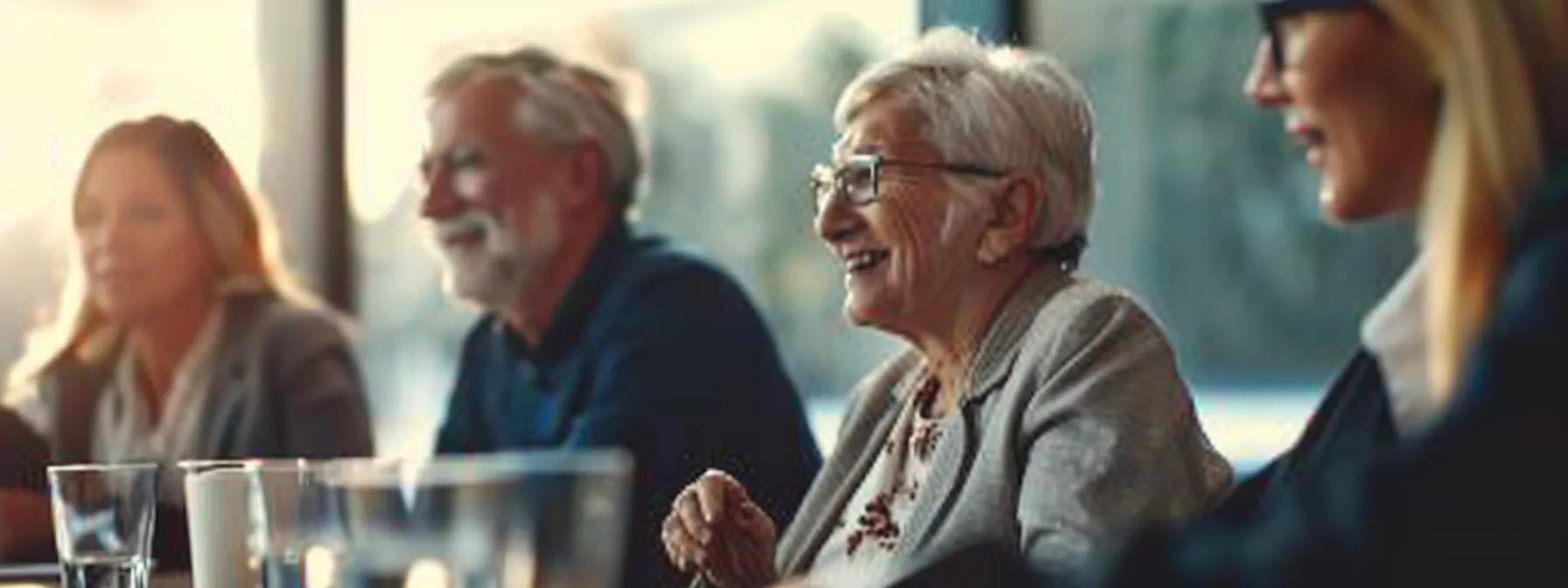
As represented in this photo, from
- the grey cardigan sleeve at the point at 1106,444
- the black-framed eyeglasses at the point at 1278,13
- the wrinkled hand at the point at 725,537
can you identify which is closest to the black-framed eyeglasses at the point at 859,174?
the grey cardigan sleeve at the point at 1106,444

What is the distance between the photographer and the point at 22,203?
598 cm

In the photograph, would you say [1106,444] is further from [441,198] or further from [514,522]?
[441,198]

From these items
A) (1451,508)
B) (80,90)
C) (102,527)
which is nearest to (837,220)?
(102,527)

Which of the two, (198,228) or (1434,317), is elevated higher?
(1434,317)

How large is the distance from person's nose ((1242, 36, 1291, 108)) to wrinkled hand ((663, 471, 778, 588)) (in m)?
0.97

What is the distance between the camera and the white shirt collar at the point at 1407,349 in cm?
162

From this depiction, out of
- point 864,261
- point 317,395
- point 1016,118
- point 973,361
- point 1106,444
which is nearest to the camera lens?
point 1106,444

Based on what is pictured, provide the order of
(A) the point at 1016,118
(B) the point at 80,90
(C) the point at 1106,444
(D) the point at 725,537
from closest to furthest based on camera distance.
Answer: (C) the point at 1106,444 → (D) the point at 725,537 → (A) the point at 1016,118 → (B) the point at 80,90

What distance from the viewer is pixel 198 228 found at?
484cm

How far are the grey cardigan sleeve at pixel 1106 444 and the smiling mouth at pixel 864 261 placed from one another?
392 millimetres

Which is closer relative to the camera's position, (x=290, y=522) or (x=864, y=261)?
(x=290, y=522)

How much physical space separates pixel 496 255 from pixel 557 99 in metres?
0.29

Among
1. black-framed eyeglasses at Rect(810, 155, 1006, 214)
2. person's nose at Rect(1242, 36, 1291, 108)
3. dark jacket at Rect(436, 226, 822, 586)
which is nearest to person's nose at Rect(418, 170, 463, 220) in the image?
dark jacket at Rect(436, 226, 822, 586)

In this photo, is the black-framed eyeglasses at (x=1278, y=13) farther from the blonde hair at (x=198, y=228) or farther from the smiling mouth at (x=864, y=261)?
the blonde hair at (x=198, y=228)
